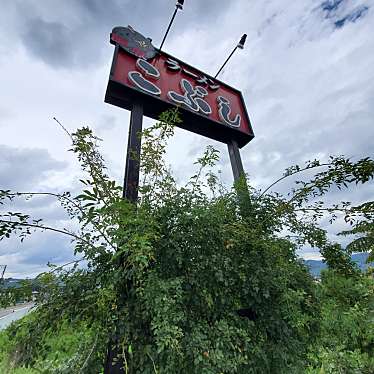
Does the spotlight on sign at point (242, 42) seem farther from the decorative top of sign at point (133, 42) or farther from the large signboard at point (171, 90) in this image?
the decorative top of sign at point (133, 42)

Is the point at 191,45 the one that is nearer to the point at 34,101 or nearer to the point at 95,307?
the point at 34,101

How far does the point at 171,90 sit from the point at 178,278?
72.5 inches

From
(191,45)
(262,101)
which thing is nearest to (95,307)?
(191,45)

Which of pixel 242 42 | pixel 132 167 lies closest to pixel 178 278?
pixel 132 167

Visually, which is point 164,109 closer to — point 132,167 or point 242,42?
point 132,167

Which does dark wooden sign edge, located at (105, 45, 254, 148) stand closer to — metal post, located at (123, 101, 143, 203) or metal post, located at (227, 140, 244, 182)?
metal post, located at (227, 140, 244, 182)

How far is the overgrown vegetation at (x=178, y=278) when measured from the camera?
82 centimetres

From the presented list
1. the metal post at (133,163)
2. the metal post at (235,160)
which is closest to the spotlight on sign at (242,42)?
the metal post at (235,160)

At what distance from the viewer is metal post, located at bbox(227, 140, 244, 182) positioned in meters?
2.13

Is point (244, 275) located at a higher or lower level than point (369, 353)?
higher

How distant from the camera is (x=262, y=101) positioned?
3.42 metres

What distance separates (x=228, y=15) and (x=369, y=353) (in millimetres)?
4998

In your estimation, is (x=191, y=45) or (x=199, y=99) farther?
(x=191, y=45)

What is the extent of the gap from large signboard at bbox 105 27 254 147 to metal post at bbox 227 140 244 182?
0.29 ft
